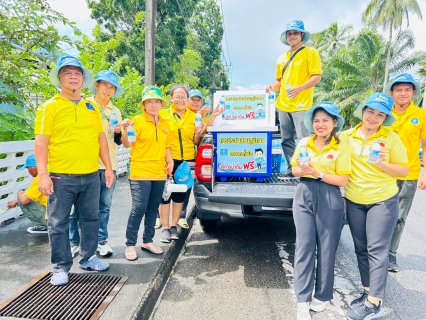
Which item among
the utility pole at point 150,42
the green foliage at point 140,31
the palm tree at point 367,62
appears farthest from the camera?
the palm tree at point 367,62

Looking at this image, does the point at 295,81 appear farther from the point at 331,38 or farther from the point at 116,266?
the point at 331,38

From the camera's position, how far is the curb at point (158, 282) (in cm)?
274

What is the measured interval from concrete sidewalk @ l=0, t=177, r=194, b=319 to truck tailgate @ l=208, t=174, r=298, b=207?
0.98 metres

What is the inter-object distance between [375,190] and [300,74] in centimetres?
214

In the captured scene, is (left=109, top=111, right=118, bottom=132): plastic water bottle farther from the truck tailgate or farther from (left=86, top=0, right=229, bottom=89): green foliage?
(left=86, top=0, right=229, bottom=89): green foliage

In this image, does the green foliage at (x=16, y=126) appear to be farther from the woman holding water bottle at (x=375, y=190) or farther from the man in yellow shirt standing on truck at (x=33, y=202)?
the woman holding water bottle at (x=375, y=190)

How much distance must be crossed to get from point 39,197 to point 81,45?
2.75 meters

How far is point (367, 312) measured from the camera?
8.90 feet

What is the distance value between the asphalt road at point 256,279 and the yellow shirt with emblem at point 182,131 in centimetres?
133

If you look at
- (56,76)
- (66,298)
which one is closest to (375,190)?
(66,298)

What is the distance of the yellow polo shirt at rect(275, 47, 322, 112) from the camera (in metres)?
4.20

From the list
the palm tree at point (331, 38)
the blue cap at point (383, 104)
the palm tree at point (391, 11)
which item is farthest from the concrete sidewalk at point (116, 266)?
the palm tree at point (331, 38)

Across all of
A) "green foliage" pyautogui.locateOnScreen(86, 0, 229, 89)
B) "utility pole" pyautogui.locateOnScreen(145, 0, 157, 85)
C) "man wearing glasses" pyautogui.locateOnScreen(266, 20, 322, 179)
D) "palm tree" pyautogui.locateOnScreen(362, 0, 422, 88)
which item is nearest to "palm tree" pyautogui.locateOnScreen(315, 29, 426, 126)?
"palm tree" pyautogui.locateOnScreen(362, 0, 422, 88)

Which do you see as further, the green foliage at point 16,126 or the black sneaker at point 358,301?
the green foliage at point 16,126
